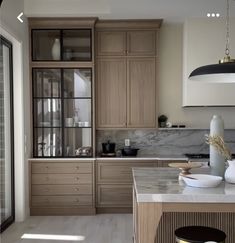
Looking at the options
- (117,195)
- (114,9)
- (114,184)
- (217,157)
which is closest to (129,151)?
(114,184)

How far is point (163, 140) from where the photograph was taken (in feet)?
18.6

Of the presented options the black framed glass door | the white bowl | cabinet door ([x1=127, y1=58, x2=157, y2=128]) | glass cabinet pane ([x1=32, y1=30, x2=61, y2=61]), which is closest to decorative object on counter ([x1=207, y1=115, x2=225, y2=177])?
the white bowl

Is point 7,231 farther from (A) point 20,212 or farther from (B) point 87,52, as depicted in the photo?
(B) point 87,52

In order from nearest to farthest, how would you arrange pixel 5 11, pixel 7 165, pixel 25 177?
pixel 5 11 → pixel 7 165 → pixel 25 177

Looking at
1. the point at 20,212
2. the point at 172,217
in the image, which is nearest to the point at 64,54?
the point at 20,212

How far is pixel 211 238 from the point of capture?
2.42 m

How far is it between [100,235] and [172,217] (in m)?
1.70

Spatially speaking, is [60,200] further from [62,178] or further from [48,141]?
[48,141]

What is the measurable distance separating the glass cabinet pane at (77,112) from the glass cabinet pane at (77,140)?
96mm

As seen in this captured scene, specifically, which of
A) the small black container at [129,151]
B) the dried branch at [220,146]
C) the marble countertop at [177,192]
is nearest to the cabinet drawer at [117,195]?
the small black container at [129,151]

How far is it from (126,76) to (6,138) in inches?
76.7

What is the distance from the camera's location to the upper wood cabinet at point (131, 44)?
209 inches

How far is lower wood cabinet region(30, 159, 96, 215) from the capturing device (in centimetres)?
519

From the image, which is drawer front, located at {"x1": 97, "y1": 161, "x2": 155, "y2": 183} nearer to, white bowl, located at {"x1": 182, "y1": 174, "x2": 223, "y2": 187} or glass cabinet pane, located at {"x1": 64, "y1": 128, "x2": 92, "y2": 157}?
glass cabinet pane, located at {"x1": 64, "y1": 128, "x2": 92, "y2": 157}
